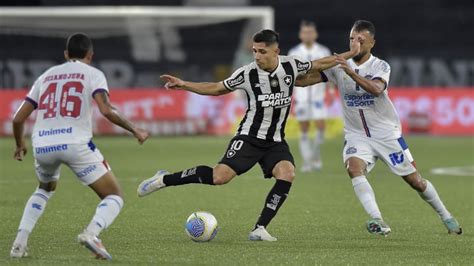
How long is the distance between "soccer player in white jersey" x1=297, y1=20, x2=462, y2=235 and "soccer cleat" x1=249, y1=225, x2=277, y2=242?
1.03m

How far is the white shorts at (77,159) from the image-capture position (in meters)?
8.62

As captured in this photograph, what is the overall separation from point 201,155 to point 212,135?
20.9 ft

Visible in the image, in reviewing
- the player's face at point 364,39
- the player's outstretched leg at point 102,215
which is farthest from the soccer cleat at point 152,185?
the player's face at point 364,39

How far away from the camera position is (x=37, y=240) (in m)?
10.1

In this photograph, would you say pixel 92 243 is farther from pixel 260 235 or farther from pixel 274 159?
pixel 274 159

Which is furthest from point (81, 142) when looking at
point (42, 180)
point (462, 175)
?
point (462, 175)

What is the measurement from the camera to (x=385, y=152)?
10820 millimetres

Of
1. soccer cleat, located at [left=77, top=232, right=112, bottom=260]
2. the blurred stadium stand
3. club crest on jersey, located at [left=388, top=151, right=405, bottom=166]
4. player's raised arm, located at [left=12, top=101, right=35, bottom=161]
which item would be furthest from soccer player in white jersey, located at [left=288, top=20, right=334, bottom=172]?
the blurred stadium stand

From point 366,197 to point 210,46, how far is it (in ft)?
63.6

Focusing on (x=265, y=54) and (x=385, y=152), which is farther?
(x=385, y=152)

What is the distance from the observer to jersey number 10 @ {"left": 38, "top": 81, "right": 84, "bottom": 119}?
341 inches

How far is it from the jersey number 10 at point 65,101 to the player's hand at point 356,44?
281 cm

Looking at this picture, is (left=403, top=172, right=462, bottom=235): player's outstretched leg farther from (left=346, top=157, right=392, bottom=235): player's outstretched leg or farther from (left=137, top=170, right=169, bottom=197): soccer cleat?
(left=137, top=170, right=169, bottom=197): soccer cleat

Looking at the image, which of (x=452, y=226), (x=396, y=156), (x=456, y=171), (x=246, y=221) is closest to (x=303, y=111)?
(x=456, y=171)
